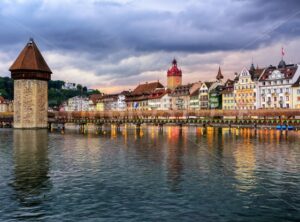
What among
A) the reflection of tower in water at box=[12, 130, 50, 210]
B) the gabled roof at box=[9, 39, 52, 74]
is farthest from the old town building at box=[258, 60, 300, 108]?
the reflection of tower in water at box=[12, 130, 50, 210]

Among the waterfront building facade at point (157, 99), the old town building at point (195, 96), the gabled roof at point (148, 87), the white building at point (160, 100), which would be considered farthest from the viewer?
the gabled roof at point (148, 87)

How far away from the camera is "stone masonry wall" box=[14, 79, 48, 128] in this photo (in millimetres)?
77062

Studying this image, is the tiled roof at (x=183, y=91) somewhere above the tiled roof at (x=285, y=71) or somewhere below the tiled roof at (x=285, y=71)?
below

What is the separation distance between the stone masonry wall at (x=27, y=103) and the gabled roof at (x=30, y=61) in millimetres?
2449

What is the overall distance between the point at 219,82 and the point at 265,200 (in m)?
108

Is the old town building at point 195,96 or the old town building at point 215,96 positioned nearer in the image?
the old town building at point 215,96

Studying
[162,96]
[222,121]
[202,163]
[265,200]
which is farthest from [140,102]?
[265,200]

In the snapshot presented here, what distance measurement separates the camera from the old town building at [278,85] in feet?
306

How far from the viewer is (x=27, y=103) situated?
253 feet

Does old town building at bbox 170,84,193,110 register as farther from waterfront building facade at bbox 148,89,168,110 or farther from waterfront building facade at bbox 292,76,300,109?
waterfront building facade at bbox 292,76,300,109

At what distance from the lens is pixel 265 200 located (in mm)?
15992

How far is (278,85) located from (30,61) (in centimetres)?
5540

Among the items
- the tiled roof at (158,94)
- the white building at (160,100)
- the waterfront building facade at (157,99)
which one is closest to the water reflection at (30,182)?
the white building at (160,100)

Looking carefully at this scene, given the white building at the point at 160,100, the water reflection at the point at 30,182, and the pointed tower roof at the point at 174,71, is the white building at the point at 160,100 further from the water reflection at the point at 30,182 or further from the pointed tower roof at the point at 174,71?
the water reflection at the point at 30,182
